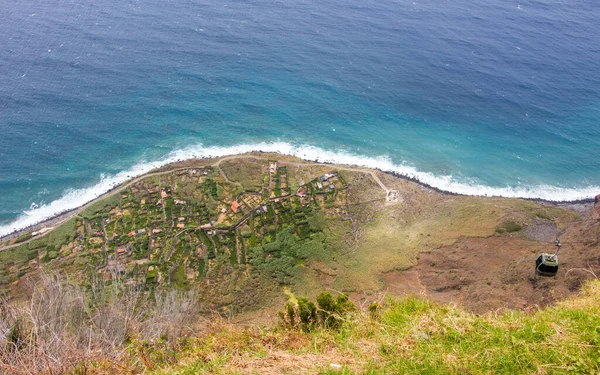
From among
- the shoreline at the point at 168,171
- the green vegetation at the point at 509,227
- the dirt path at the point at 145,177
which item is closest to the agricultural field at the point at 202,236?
the dirt path at the point at 145,177

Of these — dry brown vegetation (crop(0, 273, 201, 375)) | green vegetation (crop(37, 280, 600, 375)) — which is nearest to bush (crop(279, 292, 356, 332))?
green vegetation (crop(37, 280, 600, 375))

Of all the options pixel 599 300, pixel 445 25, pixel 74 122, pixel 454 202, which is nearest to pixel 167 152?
pixel 74 122

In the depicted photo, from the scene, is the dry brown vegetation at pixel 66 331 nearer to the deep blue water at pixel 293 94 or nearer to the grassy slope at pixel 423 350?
the grassy slope at pixel 423 350

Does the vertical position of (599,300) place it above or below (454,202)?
above

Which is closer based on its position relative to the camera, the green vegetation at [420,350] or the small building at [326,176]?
the green vegetation at [420,350]

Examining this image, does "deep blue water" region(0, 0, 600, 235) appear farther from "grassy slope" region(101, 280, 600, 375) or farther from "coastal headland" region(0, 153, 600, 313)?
"grassy slope" region(101, 280, 600, 375)

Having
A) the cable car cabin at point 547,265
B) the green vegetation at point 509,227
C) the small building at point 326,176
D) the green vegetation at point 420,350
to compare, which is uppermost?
the green vegetation at point 420,350

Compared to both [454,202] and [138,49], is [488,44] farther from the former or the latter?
[138,49]
